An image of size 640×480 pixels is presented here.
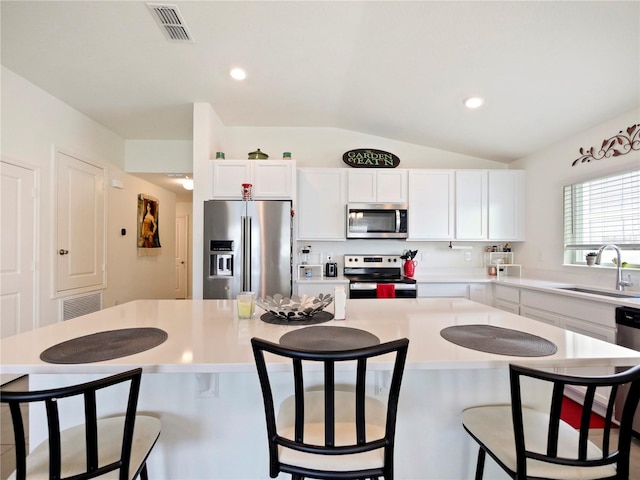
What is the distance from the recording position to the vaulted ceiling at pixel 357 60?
1945mm

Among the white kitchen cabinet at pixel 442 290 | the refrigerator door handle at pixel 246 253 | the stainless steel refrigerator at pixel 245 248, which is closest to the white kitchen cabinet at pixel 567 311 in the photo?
the white kitchen cabinet at pixel 442 290

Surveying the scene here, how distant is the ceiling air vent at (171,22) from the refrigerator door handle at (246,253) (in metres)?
1.58

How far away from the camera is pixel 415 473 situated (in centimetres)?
137

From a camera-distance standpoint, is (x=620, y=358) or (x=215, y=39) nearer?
(x=620, y=358)

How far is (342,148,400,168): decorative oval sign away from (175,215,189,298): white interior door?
510 cm

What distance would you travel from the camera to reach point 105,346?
114 centimetres

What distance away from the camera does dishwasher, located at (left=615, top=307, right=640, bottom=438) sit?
193 centimetres

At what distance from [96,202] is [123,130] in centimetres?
102

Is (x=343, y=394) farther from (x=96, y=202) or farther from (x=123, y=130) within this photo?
(x=123, y=130)

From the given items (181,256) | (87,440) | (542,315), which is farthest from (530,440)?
(181,256)

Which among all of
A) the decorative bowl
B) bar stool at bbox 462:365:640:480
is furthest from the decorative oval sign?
bar stool at bbox 462:365:640:480

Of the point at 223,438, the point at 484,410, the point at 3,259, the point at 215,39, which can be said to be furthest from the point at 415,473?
the point at 3,259

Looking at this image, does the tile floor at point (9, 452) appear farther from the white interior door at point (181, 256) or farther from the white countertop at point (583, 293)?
the white interior door at point (181, 256)

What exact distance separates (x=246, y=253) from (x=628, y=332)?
3037 millimetres
